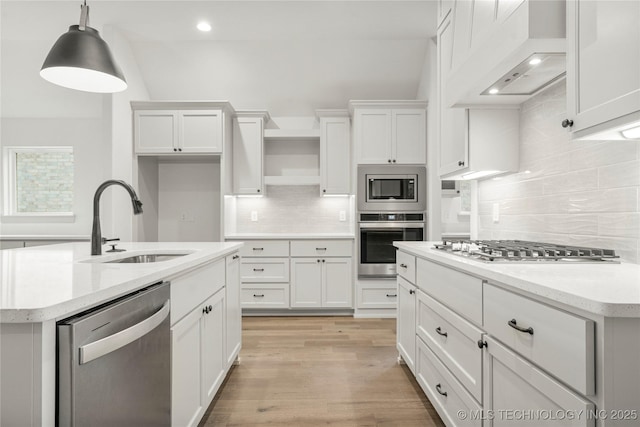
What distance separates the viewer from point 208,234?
4566 millimetres

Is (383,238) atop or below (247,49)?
below

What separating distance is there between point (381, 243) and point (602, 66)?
289 cm

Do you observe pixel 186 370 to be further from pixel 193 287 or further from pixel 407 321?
pixel 407 321

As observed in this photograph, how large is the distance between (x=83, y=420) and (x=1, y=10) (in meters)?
4.34

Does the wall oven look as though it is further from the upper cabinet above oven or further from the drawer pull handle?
the drawer pull handle

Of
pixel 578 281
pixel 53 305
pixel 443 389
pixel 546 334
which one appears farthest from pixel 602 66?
pixel 53 305

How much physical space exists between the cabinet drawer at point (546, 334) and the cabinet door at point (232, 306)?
1.64 meters

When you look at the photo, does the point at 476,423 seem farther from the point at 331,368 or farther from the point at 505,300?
the point at 331,368

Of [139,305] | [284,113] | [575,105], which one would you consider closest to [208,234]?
[284,113]

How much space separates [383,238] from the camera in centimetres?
391

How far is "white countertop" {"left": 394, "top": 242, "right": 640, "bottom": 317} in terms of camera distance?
0.78 metres

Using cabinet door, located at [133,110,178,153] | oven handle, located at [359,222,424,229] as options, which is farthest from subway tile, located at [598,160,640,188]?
cabinet door, located at [133,110,178,153]

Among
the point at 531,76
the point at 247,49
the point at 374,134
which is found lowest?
the point at 531,76

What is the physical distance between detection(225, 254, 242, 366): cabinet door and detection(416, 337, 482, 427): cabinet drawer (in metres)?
1.24
